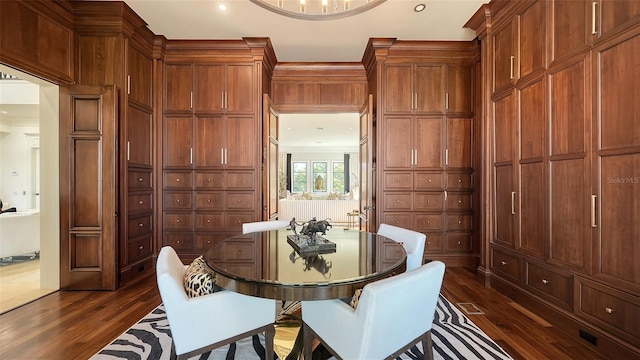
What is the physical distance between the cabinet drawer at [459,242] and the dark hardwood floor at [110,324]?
752mm

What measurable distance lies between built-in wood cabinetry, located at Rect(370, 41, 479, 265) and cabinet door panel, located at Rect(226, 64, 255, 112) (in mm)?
1717

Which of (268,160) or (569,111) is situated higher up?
(569,111)

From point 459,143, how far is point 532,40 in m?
1.43

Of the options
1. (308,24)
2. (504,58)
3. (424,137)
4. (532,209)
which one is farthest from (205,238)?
(504,58)

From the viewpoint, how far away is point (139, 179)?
3295 mm

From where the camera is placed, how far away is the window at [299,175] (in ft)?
40.7

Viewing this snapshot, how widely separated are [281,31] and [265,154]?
1510 millimetres

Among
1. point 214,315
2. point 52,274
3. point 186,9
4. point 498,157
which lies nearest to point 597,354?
point 498,157

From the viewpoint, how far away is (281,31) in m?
3.29

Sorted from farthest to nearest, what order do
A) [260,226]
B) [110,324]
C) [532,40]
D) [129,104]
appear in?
[129,104] < [260,226] < [532,40] < [110,324]

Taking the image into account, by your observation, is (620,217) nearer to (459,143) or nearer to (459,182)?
(459,182)

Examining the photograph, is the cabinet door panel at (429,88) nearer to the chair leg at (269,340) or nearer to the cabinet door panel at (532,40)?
the cabinet door panel at (532,40)

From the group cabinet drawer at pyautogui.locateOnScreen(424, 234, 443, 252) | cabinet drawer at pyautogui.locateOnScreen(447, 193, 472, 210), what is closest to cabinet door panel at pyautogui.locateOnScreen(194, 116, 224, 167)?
cabinet drawer at pyautogui.locateOnScreen(424, 234, 443, 252)

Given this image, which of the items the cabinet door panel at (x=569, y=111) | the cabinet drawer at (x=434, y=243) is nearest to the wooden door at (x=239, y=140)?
the cabinet drawer at (x=434, y=243)
